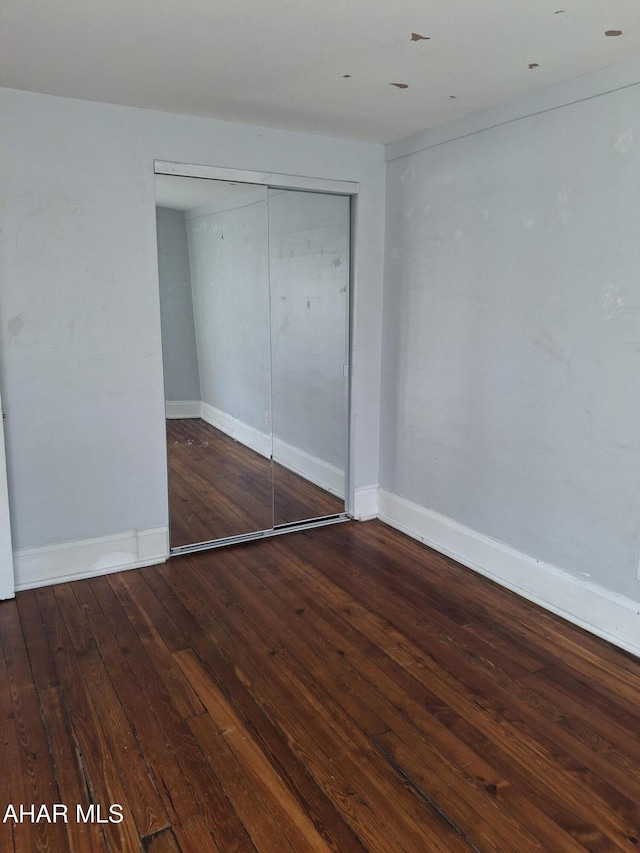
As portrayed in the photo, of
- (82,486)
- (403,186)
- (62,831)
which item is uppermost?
(403,186)

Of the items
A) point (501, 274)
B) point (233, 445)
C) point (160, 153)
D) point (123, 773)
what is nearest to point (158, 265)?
point (160, 153)

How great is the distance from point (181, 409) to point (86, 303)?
2.54 ft

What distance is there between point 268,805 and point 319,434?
2.46 m

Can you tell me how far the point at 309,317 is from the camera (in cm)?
391

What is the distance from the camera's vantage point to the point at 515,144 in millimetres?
3027

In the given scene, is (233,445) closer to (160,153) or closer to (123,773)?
(160,153)

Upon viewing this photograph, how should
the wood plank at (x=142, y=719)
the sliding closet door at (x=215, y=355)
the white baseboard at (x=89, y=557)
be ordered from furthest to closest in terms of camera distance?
the sliding closet door at (x=215, y=355) < the white baseboard at (x=89, y=557) < the wood plank at (x=142, y=719)

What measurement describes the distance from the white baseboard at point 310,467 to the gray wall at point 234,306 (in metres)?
0.21

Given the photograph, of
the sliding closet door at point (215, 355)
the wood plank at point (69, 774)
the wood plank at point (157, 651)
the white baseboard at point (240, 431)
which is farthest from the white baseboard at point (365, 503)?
the wood plank at point (69, 774)

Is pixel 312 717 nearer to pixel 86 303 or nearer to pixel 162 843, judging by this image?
pixel 162 843

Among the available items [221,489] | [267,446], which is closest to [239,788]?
[221,489]

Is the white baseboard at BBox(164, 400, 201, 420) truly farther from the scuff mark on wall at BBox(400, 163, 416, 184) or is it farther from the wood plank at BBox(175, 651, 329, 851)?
the scuff mark on wall at BBox(400, 163, 416, 184)

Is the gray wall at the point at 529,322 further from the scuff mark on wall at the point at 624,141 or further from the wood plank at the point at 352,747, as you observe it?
the wood plank at the point at 352,747

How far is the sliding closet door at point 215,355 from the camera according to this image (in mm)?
3471
